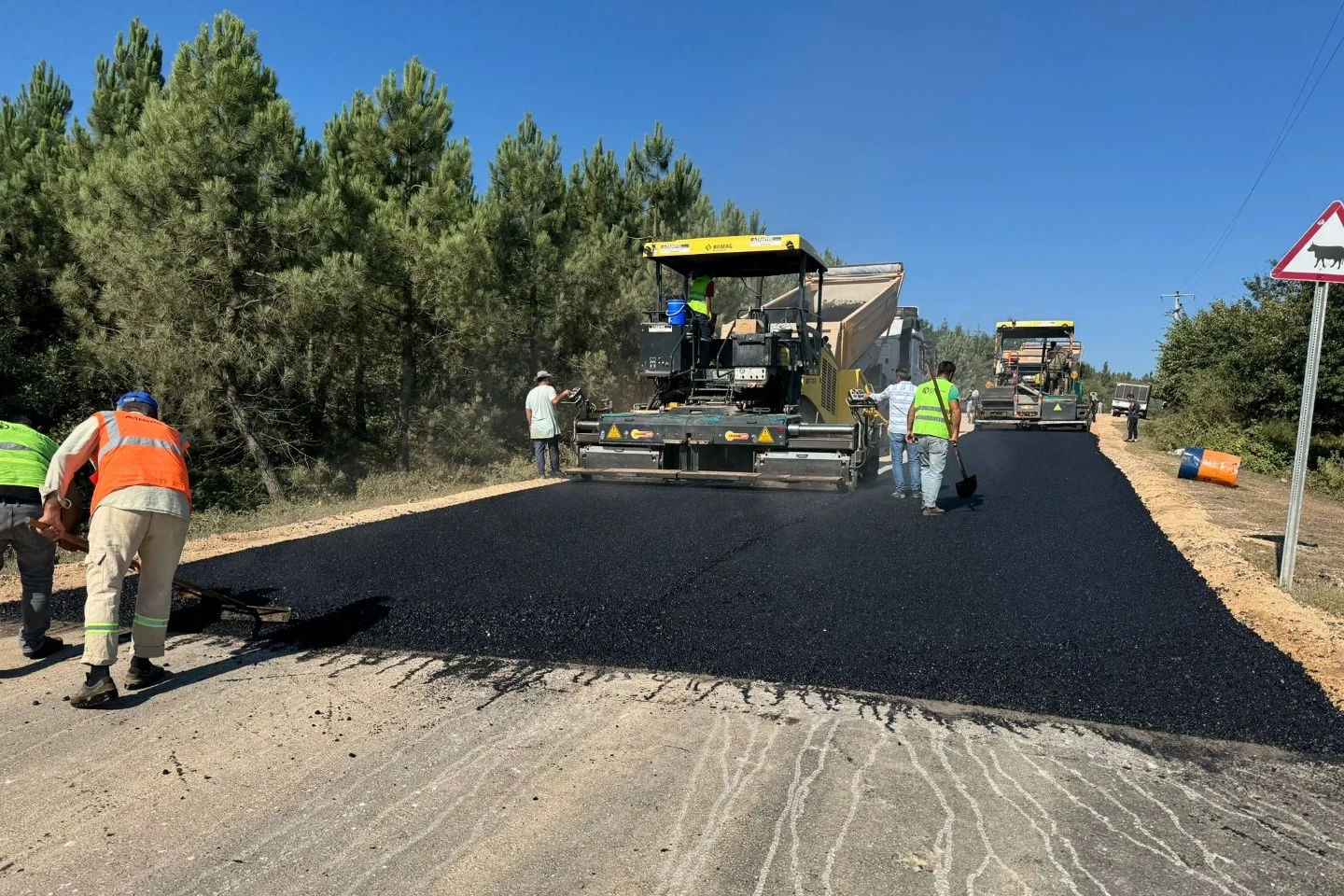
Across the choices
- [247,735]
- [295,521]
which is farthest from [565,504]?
[247,735]

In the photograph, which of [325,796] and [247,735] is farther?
[247,735]

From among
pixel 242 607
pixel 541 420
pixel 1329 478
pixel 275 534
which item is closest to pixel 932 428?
pixel 541 420

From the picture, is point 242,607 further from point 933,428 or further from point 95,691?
point 933,428

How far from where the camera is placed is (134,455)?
3.38m

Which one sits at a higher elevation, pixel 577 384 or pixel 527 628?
pixel 577 384

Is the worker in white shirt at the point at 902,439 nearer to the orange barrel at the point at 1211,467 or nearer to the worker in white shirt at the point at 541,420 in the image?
the worker in white shirt at the point at 541,420

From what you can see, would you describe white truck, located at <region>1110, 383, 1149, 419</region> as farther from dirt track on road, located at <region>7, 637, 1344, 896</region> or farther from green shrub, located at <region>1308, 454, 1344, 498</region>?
dirt track on road, located at <region>7, 637, 1344, 896</region>

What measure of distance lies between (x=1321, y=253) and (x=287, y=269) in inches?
422

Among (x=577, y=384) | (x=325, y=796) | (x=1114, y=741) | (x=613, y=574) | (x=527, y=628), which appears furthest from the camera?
→ (x=577, y=384)

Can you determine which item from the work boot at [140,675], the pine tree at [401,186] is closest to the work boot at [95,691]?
the work boot at [140,675]

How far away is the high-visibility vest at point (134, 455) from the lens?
3.33 metres

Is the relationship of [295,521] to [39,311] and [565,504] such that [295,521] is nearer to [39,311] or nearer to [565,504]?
[565,504]

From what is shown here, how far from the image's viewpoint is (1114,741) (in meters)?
2.86

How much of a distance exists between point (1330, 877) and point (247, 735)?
10.4 feet
